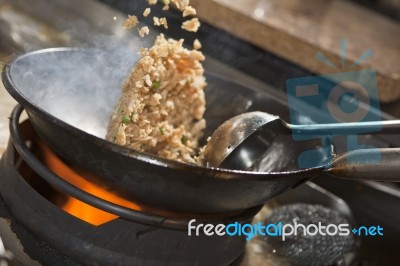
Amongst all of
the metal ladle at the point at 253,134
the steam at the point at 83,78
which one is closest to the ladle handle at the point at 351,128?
the metal ladle at the point at 253,134

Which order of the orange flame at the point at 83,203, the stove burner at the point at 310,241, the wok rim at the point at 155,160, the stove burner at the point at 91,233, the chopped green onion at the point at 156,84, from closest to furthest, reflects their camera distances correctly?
the wok rim at the point at 155,160, the stove burner at the point at 91,233, the orange flame at the point at 83,203, the chopped green onion at the point at 156,84, the stove burner at the point at 310,241

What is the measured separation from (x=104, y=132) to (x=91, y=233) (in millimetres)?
547

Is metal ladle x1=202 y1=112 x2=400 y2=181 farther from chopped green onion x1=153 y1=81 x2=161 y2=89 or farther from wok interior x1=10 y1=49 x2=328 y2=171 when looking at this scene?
chopped green onion x1=153 y1=81 x2=161 y2=89

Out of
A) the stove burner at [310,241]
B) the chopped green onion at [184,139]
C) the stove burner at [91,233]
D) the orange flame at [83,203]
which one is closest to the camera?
the stove burner at [91,233]

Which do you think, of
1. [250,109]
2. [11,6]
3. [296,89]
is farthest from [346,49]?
[11,6]

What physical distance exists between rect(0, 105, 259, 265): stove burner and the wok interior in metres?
0.23

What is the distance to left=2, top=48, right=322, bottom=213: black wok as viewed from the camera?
1.29 metres

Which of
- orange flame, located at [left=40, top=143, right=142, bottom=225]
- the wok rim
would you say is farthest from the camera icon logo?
orange flame, located at [left=40, top=143, right=142, bottom=225]

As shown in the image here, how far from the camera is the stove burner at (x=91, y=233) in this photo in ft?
4.69

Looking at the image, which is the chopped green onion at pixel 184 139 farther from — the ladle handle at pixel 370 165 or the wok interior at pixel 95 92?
the ladle handle at pixel 370 165

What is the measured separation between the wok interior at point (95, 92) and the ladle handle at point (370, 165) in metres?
0.32

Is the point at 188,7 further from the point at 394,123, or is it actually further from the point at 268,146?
the point at 394,123

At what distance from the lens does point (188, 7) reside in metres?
1.62

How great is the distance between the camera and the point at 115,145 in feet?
4.09
